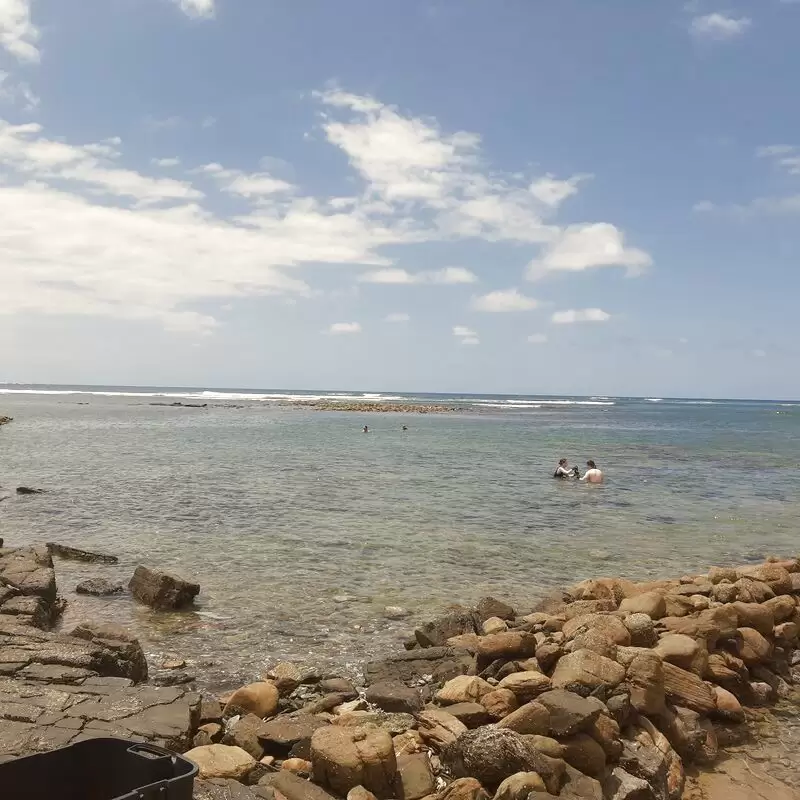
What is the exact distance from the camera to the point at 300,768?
610 centimetres

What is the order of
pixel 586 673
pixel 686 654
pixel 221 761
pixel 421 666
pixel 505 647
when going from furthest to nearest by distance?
1. pixel 421 666
2. pixel 505 647
3. pixel 686 654
4. pixel 586 673
5. pixel 221 761

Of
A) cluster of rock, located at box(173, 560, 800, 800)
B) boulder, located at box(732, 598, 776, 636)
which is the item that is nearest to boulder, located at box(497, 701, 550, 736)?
cluster of rock, located at box(173, 560, 800, 800)

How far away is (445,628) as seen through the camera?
10320 mm

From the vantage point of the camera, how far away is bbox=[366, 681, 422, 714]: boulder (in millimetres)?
7702

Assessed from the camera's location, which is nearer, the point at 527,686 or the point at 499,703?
the point at 499,703

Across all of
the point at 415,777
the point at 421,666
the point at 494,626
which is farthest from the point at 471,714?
the point at 494,626

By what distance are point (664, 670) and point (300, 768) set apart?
4327 mm

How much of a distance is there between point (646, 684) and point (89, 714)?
5646mm

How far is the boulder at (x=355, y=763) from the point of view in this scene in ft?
18.8

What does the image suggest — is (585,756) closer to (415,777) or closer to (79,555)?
(415,777)

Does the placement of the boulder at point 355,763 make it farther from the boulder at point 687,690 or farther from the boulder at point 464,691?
the boulder at point 687,690

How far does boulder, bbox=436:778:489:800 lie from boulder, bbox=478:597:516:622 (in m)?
5.22

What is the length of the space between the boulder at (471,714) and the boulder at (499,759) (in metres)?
0.84

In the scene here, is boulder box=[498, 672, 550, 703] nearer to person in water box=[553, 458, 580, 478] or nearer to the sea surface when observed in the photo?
the sea surface
